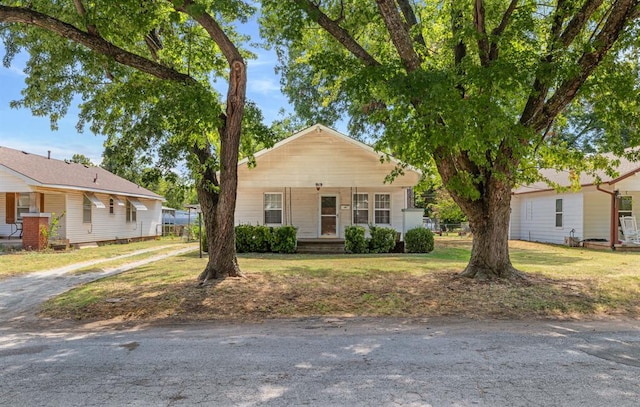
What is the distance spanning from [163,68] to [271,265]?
19.3 feet

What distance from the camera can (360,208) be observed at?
18953mm

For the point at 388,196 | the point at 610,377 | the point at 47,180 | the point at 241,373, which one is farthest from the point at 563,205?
the point at 47,180

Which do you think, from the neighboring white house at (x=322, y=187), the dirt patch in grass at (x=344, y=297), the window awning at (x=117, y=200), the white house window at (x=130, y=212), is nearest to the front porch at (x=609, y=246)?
the neighboring white house at (x=322, y=187)

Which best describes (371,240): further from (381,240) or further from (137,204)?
(137,204)

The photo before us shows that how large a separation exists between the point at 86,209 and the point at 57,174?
217 cm

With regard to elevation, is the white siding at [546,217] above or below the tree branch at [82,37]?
below

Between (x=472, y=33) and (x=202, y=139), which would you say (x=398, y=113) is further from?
(x=202, y=139)

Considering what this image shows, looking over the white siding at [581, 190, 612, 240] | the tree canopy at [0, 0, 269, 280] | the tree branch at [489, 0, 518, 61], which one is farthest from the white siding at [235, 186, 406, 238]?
the tree branch at [489, 0, 518, 61]

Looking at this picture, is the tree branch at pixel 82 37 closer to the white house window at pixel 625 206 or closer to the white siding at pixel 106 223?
the white siding at pixel 106 223

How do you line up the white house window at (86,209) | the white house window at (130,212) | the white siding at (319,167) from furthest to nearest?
the white house window at (130,212) < the white house window at (86,209) < the white siding at (319,167)

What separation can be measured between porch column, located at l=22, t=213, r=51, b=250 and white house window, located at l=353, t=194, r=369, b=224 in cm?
1324

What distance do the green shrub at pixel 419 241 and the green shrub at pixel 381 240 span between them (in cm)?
64

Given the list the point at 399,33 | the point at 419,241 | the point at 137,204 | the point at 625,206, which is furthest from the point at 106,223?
the point at 625,206

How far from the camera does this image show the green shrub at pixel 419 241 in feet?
55.1
